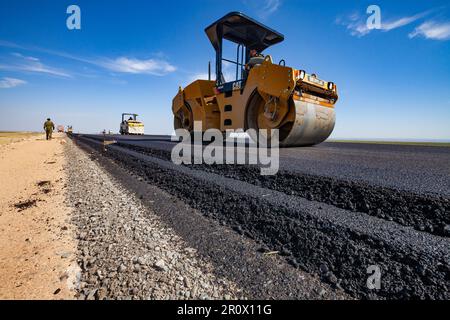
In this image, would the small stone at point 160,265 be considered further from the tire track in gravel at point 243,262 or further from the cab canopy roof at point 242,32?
the cab canopy roof at point 242,32

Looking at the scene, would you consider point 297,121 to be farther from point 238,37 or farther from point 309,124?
point 238,37

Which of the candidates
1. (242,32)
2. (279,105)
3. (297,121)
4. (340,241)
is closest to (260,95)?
(279,105)

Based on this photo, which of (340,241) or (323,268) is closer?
(323,268)

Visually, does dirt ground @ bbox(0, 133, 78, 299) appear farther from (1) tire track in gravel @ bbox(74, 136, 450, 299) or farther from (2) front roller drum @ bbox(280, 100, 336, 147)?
(2) front roller drum @ bbox(280, 100, 336, 147)

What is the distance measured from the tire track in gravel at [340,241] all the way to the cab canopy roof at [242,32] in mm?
7768

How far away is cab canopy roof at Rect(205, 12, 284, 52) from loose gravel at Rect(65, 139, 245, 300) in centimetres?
832

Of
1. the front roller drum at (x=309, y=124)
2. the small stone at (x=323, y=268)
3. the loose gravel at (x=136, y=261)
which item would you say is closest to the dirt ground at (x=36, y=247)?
the loose gravel at (x=136, y=261)

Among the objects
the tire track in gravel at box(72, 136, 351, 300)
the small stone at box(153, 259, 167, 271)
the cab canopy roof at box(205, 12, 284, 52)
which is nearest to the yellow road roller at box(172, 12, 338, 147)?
the cab canopy roof at box(205, 12, 284, 52)

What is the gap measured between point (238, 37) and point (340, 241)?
386 inches

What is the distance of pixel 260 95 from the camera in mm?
7867

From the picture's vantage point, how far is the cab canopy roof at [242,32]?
8.72m

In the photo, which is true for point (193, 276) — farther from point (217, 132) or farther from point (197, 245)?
point (217, 132)

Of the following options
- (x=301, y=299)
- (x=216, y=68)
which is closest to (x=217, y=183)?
(x=301, y=299)

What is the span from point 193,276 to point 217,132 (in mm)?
8640
